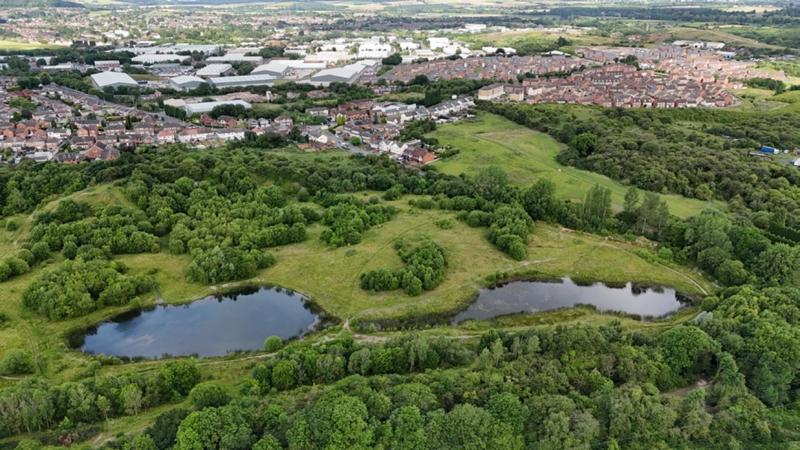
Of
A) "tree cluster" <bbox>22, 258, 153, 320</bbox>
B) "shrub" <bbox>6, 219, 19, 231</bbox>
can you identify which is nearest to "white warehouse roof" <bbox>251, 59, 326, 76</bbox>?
"shrub" <bbox>6, 219, 19, 231</bbox>

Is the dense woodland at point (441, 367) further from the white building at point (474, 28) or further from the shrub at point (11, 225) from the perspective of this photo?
the white building at point (474, 28)

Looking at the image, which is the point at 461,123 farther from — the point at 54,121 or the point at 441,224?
the point at 54,121

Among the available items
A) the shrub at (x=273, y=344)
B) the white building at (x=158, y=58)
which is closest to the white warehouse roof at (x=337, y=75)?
the white building at (x=158, y=58)

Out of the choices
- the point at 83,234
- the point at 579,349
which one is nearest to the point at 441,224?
the point at 579,349

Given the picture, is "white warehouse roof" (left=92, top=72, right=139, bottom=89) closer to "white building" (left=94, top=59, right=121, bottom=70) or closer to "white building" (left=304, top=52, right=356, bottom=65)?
"white building" (left=94, top=59, right=121, bottom=70)

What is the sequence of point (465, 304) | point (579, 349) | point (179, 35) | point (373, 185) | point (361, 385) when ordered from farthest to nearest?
point (179, 35) → point (373, 185) → point (465, 304) → point (579, 349) → point (361, 385)

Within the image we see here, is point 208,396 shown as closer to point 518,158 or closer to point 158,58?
point 518,158
